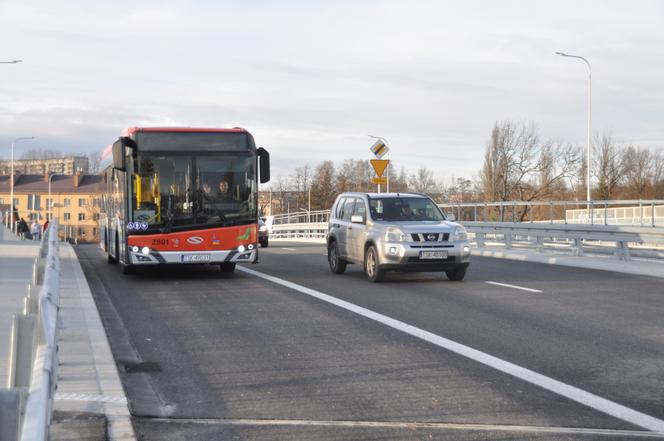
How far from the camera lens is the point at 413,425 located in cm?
564

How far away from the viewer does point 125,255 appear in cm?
1650

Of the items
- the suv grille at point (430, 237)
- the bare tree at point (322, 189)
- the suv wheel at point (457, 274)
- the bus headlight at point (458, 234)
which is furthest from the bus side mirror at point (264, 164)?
the bare tree at point (322, 189)

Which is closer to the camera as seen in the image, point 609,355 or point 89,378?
point 89,378

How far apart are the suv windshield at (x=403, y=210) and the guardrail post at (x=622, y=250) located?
6128 mm

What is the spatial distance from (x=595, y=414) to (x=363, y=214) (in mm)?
11514

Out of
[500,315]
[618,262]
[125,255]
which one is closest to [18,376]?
[500,315]

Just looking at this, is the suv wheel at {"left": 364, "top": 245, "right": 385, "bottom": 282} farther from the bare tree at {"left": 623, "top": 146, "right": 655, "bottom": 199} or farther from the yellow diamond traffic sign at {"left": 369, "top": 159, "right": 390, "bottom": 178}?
the bare tree at {"left": 623, "top": 146, "right": 655, "bottom": 199}

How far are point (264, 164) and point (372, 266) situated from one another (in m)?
2.81

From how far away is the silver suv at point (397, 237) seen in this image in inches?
621

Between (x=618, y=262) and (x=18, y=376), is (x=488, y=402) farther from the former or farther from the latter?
(x=618, y=262)

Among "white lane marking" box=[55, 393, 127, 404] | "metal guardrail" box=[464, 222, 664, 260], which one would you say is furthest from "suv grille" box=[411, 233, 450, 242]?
"white lane marking" box=[55, 393, 127, 404]

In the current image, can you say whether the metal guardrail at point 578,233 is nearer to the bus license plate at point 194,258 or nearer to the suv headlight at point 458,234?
the suv headlight at point 458,234

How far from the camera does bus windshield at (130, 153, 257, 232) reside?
16.3 metres

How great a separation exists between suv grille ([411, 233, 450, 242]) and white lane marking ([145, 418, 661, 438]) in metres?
10.2
